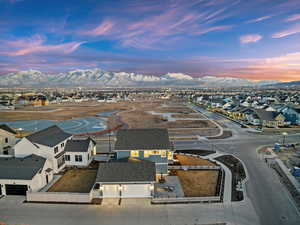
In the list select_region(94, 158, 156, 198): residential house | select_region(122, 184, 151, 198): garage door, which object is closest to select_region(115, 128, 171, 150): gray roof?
select_region(94, 158, 156, 198): residential house

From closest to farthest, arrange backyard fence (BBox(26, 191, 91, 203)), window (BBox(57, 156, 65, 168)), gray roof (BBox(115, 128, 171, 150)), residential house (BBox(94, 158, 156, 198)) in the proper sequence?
backyard fence (BBox(26, 191, 91, 203)) < residential house (BBox(94, 158, 156, 198)) < gray roof (BBox(115, 128, 171, 150)) < window (BBox(57, 156, 65, 168))

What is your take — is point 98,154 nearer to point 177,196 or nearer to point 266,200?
point 177,196

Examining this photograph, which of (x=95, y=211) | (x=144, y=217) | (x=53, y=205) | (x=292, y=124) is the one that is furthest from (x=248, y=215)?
(x=292, y=124)

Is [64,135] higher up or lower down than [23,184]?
higher up

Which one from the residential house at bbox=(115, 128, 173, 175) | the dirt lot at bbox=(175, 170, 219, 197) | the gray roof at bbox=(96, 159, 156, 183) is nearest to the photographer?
the gray roof at bbox=(96, 159, 156, 183)

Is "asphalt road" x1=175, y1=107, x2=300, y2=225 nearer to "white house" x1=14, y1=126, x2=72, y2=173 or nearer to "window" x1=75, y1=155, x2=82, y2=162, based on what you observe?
"window" x1=75, y1=155, x2=82, y2=162
